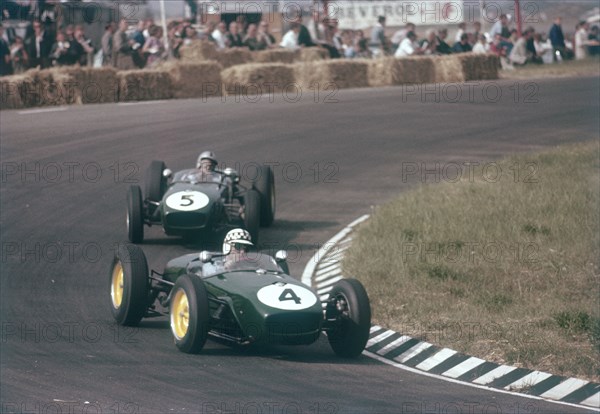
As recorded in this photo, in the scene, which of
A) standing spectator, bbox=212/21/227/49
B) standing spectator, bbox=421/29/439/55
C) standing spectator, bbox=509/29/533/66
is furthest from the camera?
standing spectator, bbox=509/29/533/66

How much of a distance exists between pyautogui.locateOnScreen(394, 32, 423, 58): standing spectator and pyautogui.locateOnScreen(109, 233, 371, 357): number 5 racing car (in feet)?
61.2

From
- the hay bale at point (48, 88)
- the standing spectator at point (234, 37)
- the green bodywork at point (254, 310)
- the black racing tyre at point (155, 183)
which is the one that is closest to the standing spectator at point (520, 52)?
the standing spectator at point (234, 37)

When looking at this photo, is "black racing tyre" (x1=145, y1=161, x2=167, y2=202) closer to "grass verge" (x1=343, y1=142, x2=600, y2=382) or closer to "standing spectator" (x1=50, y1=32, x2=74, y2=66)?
"grass verge" (x1=343, y1=142, x2=600, y2=382)

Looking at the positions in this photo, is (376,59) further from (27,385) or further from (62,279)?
(27,385)

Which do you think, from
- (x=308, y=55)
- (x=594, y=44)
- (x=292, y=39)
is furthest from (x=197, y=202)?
(x=594, y=44)

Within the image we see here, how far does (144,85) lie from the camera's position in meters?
23.8

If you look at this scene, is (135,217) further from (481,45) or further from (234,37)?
(481,45)

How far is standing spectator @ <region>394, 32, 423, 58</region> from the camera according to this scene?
2856 centimetres

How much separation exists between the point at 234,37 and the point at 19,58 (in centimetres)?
649

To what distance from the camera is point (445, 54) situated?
1118 inches

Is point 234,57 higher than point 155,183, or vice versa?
point 234,57

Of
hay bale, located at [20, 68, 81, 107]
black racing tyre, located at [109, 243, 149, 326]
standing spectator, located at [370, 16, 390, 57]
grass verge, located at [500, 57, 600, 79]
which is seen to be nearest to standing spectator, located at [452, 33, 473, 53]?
grass verge, located at [500, 57, 600, 79]

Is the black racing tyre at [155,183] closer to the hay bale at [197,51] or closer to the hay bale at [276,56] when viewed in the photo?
the hay bale at [197,51]

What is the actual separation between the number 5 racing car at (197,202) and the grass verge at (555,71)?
1555 centimetres
